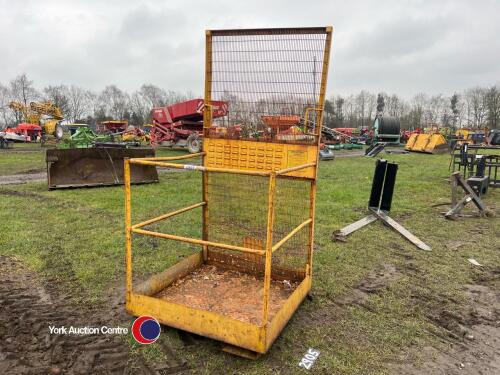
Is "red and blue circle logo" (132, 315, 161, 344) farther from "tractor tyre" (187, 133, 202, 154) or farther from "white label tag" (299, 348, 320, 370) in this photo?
→ "tractor tyre" (187, 133, 202, 154)

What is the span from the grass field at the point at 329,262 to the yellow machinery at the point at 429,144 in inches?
622

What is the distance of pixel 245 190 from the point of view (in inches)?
159

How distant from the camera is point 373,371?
265 centimetres

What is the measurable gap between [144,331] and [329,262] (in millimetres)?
2520

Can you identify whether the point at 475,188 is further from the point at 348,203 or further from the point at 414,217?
the point at 348,203

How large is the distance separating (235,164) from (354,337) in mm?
1820

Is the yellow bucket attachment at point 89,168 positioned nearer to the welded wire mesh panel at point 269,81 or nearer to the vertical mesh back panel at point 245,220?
the vertical mesh back panel at point 245,220

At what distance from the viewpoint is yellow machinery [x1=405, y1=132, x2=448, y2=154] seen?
23.3 meters

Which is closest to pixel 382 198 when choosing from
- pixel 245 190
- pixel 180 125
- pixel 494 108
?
pixel 245 190

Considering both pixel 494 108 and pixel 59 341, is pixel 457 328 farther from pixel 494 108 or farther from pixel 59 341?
pixel 494 108

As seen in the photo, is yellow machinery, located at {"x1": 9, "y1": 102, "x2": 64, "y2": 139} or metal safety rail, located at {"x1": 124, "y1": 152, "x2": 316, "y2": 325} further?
yellow machinery, located at {"x1": 9, "y1": 102, "x2": 64, "y2": 139}

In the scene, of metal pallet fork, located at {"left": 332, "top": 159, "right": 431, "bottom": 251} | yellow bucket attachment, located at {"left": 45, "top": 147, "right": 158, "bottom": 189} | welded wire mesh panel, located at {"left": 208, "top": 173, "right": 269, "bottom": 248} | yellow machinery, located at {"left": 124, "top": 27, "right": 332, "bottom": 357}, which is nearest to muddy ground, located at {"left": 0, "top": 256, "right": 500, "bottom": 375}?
yellow machinery, located at {"left": 124, "top": 27, "right": 332, "bottom": 357}

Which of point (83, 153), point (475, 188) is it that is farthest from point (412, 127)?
point (83, 153)

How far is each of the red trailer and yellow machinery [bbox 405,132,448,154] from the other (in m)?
14.4
